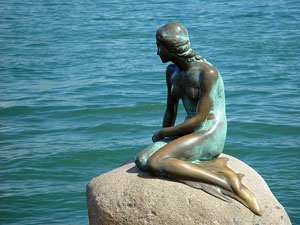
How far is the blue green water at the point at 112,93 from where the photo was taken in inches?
347

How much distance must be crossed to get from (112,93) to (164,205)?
7679 millimetres

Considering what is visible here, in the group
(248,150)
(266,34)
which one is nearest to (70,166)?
(248,150)

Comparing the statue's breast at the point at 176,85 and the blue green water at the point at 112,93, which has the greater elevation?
the statue's breast at the point at 176,85

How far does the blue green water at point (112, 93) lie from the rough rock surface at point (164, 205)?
2077 millimetres

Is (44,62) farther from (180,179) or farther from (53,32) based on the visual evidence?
(180,179)

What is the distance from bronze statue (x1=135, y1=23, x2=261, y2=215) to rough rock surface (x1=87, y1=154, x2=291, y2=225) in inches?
3.3

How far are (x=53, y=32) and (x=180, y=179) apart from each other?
1470cm

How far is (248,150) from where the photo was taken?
9508 mm

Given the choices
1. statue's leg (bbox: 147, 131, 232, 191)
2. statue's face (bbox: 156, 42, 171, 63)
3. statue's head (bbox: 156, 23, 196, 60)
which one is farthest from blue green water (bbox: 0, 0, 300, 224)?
statue's head (bbox: 156, 23, 196, 60)

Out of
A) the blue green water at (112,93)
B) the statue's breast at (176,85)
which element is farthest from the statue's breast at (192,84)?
the blue green water at (112,93)

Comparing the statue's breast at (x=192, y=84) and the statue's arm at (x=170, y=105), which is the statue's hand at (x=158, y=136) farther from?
the statue's breast at (x=192, y=84)

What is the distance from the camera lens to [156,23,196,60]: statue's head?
5617 mm

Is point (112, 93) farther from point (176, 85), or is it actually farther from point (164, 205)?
point (164, 205)

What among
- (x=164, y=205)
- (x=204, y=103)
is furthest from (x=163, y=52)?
(x=164, y=205)
